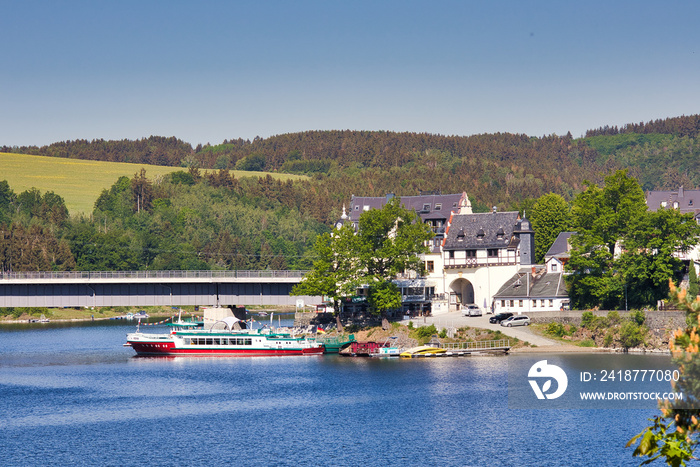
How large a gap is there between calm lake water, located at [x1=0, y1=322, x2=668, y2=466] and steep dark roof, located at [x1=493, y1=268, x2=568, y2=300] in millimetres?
18787

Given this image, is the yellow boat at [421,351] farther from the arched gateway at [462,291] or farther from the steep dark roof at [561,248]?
the steep dark roof at [561,248]

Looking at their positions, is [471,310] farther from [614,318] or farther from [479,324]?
[614,318]

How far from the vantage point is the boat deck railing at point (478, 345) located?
10675cm

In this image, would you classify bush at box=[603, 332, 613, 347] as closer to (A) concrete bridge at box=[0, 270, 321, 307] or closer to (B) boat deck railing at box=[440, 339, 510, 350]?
(B) boat deck railing at box=[440, 339, 510, 350]

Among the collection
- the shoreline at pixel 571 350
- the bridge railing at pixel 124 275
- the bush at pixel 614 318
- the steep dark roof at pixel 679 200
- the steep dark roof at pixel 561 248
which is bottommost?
the shoreline at pixel 571 350

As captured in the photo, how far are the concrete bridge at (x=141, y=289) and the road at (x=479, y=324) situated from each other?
20.0 m

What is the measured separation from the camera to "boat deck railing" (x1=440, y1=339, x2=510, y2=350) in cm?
10675

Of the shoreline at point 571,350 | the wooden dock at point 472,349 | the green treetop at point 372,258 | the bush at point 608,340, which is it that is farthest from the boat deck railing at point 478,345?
the bush at point 608,340

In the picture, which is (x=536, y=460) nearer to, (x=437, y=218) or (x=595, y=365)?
(x=595, y=365)

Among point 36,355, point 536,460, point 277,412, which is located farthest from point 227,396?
point 36,355

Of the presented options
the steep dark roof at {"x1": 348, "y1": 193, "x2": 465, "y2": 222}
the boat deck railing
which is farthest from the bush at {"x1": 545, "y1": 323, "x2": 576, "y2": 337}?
the steep dark roof at {"x1": 348, "y1": 193, "x2": 465, "y2": 222}

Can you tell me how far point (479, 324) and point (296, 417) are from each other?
4624 cm

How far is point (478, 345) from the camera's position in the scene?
10800cm

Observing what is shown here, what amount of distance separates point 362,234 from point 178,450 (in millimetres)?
60538
